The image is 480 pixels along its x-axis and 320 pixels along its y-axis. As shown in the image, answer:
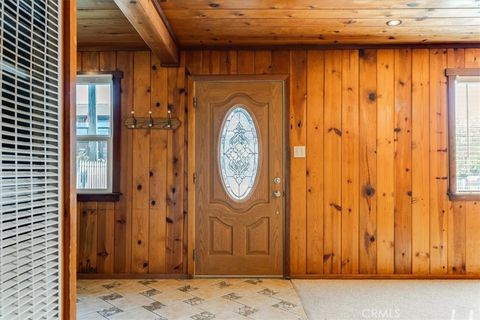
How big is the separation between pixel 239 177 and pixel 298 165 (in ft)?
2.20

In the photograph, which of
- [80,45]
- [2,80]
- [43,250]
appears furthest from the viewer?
[80,45]

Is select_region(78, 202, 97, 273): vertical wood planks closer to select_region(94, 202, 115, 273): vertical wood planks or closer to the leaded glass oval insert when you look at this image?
select_region(94, 202, 115, 273): vertical wood planks

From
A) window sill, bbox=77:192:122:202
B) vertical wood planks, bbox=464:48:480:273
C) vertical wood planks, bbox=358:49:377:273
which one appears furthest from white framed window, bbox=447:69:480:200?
window sill, bbox=77:192:122:202

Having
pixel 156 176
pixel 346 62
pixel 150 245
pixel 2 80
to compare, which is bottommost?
pixel 150 245

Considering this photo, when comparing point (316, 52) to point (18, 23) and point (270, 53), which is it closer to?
point (270, 53)

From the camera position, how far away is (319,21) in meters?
3.05

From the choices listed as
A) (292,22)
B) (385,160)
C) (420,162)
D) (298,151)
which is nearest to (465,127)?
(420,162)

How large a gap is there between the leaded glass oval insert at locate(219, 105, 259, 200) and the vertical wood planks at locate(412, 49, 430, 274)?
5.88 feet

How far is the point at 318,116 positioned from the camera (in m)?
3.68

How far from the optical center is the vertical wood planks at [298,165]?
144 inches

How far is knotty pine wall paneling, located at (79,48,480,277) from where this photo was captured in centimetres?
366

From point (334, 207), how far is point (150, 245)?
2.10 metres

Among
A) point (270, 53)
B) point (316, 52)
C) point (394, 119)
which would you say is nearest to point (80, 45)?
point (270, 53)

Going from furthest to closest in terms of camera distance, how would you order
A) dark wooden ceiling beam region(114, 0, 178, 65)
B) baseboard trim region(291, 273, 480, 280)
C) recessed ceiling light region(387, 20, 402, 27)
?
baseboard trim region(291, 273, 480, 280)
recessed ceiling light region(387, 20, 402, 27)
dark wooden ceiling beam region(114, 0, 178, 65)
